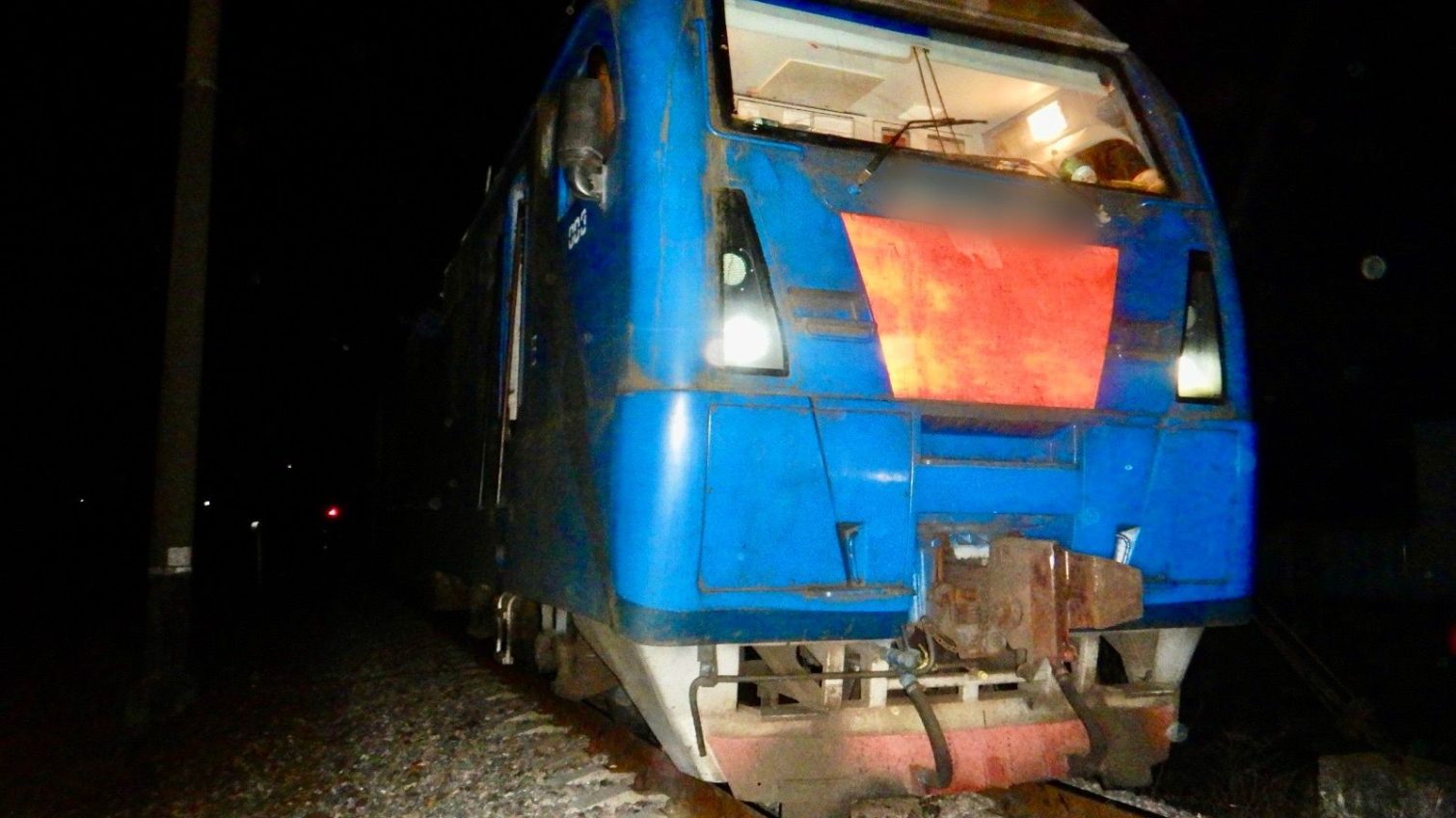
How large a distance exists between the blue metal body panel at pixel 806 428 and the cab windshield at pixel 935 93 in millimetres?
388

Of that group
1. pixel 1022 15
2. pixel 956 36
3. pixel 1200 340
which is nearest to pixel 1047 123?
pixel 1022 15

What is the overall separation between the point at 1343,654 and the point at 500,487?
8.60m

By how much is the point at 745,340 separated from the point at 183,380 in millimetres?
5956

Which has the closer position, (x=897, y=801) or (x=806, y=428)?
(x=806, y=428)

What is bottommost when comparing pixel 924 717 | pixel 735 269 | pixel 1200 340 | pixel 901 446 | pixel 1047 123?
pixel 924 717

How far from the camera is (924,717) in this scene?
10.8 ft

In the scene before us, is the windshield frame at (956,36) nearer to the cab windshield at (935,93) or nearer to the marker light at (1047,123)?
the cab windshield at (935,93)

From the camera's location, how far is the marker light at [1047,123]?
4398mm

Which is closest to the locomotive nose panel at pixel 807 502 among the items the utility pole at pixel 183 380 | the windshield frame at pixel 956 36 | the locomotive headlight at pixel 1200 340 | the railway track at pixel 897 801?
the windshield frame at pixel 956 36

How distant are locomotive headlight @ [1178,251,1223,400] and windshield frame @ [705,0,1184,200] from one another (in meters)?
0.33

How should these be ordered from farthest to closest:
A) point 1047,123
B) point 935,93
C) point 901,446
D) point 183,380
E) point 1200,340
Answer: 1. point 183,380
2. point 1047,123
3. point 935,93
4. point 1200,340
5. point 901,446

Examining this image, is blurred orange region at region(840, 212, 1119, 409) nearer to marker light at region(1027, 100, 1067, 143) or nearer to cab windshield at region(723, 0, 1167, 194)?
cab windshield at region(723, 0, 1167, 194)

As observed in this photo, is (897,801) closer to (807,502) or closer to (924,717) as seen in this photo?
(924,717)

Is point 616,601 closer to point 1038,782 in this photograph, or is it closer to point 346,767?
point 1038,782
